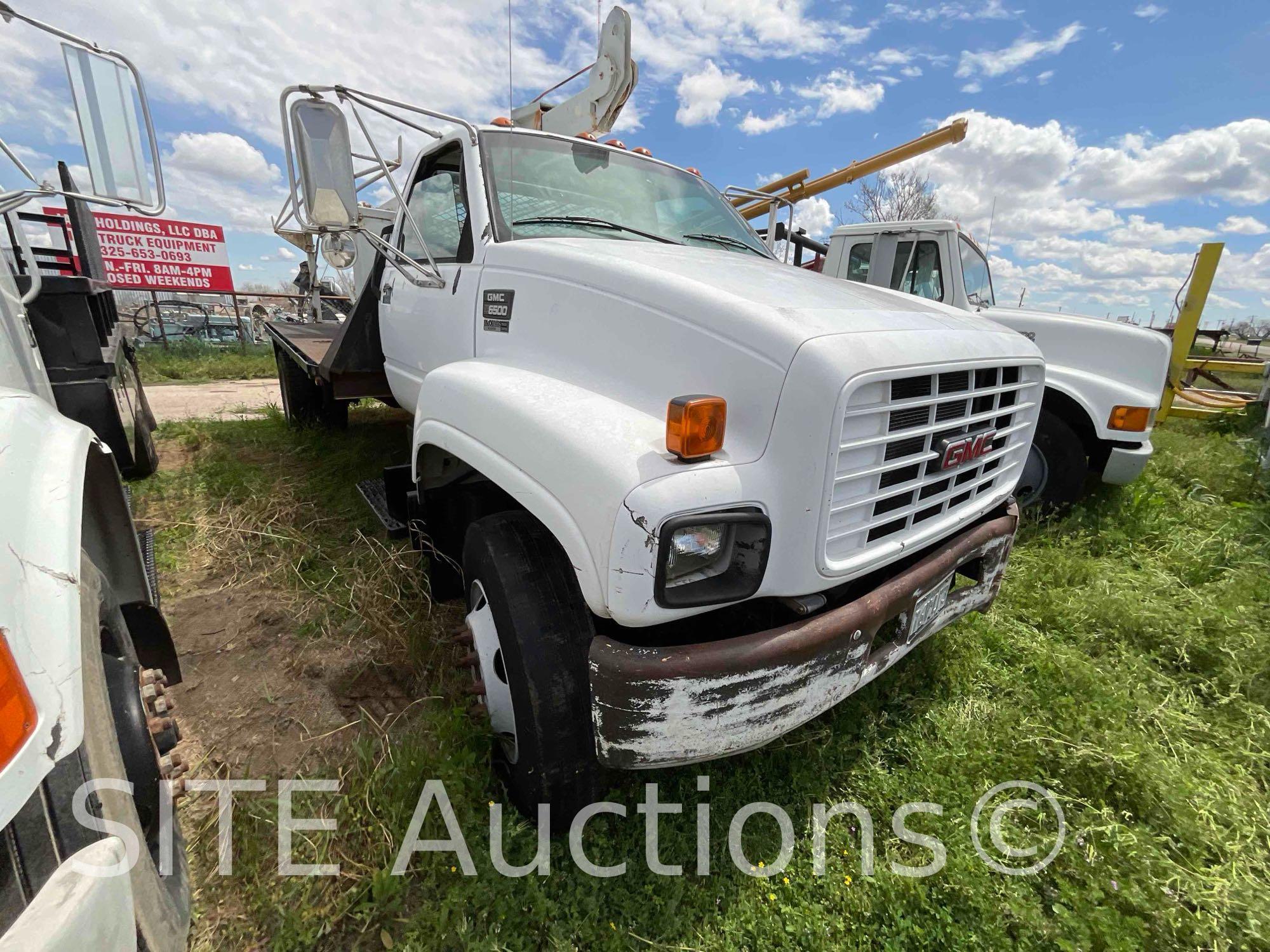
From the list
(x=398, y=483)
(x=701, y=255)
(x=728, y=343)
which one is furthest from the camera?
(x=398, y=483)

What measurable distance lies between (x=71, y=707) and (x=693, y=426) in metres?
1.29

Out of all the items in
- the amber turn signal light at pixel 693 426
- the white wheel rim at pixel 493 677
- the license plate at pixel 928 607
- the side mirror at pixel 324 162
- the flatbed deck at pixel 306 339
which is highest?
the side mirror at pixel 324 162

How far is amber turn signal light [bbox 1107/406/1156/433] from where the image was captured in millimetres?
4195

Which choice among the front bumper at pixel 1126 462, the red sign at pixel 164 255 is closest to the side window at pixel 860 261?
the front bumper at pixel 1126 462

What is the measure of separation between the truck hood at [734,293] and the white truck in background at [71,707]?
148cm

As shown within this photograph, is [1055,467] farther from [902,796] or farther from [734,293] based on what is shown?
[734,293]

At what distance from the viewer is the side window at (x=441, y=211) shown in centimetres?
291

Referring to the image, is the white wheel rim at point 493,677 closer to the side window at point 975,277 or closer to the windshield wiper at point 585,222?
the windshield wiper at point 585,222

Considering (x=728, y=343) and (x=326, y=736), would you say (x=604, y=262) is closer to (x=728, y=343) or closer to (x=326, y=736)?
(x=728, y=343)

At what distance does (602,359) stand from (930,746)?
207cm

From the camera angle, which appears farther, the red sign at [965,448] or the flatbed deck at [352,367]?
the flatbed deck at [352,367]

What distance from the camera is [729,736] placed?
5.34 ft

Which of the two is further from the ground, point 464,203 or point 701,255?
point 464,203

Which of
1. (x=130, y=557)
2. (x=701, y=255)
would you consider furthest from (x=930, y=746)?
(x=130, y=557)
